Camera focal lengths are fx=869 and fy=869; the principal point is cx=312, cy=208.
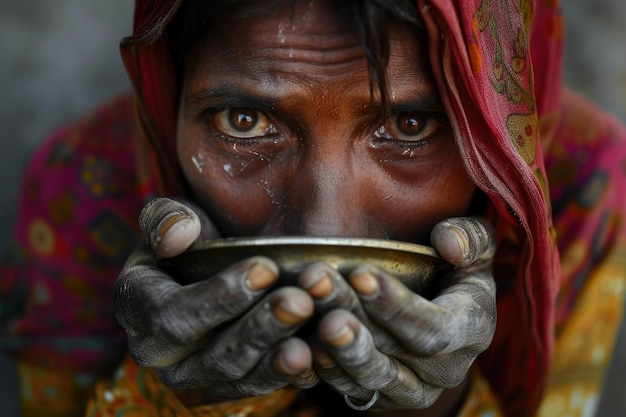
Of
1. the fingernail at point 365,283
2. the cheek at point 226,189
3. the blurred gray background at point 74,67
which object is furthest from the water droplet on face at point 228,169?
the blurred gray background at point 74,67

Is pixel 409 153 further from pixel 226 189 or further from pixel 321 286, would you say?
pixel 321 286

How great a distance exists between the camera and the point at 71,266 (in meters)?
2.21

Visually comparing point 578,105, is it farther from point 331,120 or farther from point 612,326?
point 331,120

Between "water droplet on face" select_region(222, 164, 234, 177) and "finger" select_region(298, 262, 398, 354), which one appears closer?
"finger" select_region(298, 262, 398, 354)

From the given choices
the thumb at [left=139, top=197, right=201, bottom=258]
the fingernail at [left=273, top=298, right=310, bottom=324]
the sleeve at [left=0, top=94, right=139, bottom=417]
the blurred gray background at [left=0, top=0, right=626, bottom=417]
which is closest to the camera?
the fingernail at [left=273, top=298, right=310, bottom=324]

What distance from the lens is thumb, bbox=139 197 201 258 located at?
1.30m

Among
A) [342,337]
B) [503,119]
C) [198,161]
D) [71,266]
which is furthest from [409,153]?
[71,266]

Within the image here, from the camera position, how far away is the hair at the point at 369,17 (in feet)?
4.49

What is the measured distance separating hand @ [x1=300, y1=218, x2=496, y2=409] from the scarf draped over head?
0.36 ft

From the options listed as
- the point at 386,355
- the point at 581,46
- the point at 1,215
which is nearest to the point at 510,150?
the point at 386,355

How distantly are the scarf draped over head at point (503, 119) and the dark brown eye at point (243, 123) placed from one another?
0.18 meters

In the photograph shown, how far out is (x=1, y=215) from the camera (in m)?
2.81

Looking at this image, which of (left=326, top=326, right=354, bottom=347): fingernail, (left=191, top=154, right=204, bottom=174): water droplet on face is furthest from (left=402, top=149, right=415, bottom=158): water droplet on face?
(left=326, top=326, right=354, bottom=347): fingernail

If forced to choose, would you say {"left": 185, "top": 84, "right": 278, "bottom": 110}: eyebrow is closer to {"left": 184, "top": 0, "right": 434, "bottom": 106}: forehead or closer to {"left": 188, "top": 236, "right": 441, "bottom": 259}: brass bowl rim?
{"left": 184, "top": 0, "right": 434, "bottom": 106}: forehead
